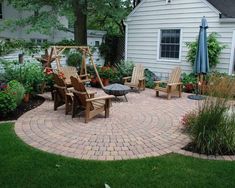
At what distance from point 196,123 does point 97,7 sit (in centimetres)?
919

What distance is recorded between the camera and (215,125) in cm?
409

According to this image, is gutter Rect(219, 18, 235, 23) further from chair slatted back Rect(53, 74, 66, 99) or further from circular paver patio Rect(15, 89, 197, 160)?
chair slatted back Rect(53, 74, 66, 99)

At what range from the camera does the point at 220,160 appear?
390cm

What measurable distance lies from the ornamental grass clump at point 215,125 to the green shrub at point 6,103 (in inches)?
153

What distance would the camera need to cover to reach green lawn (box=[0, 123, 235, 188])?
323cm

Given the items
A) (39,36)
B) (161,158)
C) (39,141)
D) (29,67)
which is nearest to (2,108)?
(39,141)

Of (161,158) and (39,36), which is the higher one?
(39,36)

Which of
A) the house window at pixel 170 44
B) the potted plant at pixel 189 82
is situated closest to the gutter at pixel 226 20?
the house window at pixel 170 44

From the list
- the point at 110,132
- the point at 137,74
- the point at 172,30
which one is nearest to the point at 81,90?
the point at 110,132

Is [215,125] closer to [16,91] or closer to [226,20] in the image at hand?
[16,91]

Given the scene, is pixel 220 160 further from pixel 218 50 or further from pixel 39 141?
pixel 218 50

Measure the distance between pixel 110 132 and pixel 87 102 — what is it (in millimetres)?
853

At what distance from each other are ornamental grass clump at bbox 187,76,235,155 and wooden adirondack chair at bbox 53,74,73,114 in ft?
9.87

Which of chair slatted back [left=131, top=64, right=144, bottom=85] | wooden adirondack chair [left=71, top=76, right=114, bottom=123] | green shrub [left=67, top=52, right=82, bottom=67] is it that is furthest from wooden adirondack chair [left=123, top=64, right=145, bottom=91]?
wooden adirondack chair [left=71, top=76, right=114, bottom=123]
